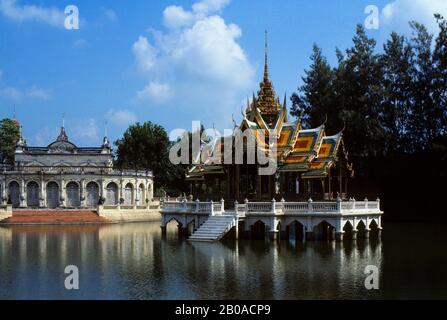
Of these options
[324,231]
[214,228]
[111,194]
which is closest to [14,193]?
[111,194]

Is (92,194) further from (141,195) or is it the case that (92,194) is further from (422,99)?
(422,99)

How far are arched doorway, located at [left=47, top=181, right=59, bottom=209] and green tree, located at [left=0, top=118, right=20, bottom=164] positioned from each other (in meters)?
23.6

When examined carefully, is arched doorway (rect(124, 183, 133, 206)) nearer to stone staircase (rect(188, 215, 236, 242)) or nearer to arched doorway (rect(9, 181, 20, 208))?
arched doorway (rect(9, 181, 20, 208))

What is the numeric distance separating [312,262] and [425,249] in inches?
323

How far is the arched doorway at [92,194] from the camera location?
62.9 m

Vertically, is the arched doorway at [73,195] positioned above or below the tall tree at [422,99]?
below

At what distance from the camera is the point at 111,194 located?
2511 inches

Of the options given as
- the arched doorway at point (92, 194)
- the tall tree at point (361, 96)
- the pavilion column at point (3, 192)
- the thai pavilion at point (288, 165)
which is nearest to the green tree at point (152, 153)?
the arched doorway at point (92, 194)

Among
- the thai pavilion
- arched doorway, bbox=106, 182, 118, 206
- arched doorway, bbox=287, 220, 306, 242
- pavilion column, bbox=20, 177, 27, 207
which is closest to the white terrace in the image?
arched doorway, bbox=287, 220, 306, 242

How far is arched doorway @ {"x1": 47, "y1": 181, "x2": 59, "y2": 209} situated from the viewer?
62.1 m

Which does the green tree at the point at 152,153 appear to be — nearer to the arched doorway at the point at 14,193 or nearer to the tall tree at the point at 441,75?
the arched doorway at the point at 14,193

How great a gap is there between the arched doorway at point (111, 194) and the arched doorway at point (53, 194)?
513 cm
